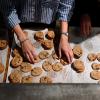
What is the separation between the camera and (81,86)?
1.43 m

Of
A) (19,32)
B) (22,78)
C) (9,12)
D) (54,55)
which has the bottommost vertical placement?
(22,78)

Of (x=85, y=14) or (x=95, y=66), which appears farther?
(x=85, y=14)

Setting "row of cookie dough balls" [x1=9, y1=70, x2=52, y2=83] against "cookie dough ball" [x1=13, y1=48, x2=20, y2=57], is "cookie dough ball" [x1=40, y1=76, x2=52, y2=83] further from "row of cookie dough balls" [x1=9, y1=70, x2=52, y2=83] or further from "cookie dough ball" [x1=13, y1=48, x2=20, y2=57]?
"cookie dough ball" [x1=13, y1=48, x2=20, y2=57]

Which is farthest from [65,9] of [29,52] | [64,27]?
[29,52]

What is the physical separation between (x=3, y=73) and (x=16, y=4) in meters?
0.38

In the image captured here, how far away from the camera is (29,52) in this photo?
5.54ft

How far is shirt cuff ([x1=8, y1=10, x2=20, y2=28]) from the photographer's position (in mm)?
1669

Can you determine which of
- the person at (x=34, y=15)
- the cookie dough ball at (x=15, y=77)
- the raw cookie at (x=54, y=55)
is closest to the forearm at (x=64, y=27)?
the person at (x=34, y=15)

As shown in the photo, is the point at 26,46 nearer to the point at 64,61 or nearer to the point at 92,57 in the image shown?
the point at 64,61

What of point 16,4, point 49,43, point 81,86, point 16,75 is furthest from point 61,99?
point 16,4

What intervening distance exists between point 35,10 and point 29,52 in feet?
0.77

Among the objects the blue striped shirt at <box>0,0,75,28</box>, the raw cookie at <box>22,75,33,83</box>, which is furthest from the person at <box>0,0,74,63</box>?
the raw cookie at <box>22,75,33,83</box>

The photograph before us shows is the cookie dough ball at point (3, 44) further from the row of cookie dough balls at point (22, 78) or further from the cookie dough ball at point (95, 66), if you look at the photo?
the cookie dough ball at point (95, 66)

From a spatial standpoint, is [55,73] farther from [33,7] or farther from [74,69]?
[33,7]
